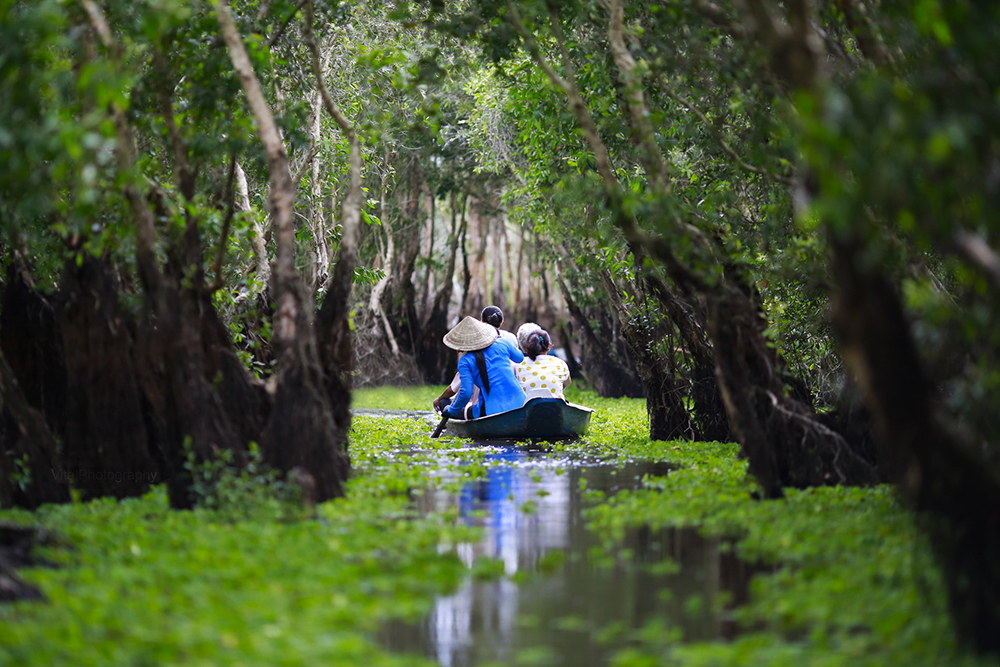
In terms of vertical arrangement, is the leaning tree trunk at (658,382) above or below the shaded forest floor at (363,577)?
above

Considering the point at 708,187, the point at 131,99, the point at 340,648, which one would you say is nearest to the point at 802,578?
the point at 340,648

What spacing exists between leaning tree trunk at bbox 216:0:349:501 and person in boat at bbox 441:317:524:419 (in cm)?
678

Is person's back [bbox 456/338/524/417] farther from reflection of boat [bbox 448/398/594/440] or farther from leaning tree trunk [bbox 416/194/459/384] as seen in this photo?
leaning tree trunk [bbox 416/194/459/384]

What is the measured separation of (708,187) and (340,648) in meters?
10.7

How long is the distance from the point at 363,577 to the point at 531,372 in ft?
34.5

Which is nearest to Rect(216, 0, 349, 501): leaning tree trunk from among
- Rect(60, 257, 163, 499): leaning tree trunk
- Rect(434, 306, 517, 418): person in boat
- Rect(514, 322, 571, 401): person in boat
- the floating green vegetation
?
Rect(60, 257, 163, 499): leaning tree trunk

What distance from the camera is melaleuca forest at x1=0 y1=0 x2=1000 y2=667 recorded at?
15.4 ft

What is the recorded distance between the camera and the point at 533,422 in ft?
52.7

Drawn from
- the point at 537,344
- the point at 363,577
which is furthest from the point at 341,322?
the point at 537,344

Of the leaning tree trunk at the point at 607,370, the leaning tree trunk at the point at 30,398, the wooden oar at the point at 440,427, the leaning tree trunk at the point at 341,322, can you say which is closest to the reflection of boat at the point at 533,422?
the wooden oar at the point at 440,427

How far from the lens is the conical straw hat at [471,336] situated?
1612 cm

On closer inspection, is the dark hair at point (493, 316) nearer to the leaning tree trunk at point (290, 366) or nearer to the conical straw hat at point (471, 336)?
the conical straw hat at point (471, 336)

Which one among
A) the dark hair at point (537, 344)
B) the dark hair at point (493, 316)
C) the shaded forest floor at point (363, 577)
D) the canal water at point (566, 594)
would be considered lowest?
the canal water at point (566, 594)

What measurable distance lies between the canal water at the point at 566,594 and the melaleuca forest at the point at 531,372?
36 mm
